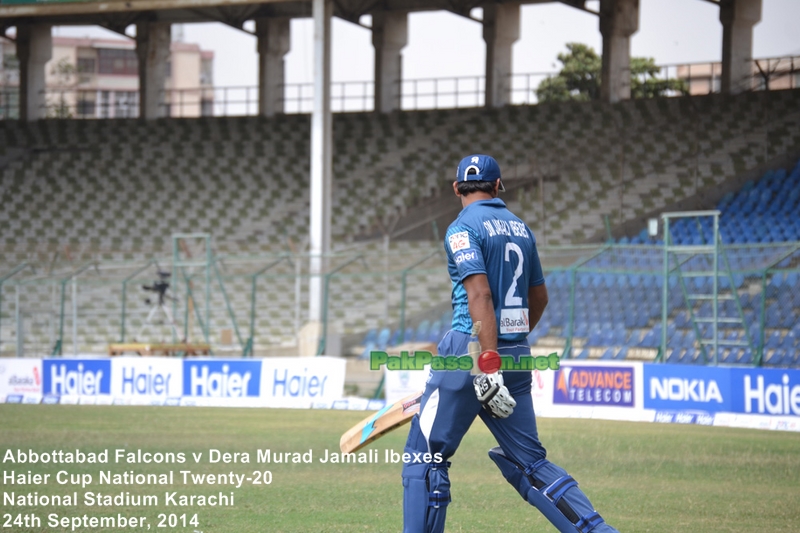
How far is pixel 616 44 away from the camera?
115ft

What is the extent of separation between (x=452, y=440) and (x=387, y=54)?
33.3 meters

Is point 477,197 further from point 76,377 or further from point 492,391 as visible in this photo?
point 76,377

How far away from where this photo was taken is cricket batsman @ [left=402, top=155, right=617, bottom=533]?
5.47m

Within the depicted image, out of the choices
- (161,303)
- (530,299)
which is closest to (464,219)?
(530,299)

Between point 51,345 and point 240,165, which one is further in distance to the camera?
point 240,165

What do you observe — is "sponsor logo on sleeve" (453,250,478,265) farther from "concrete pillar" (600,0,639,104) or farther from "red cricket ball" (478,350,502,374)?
"concrete pillar" (600,0,639,104)

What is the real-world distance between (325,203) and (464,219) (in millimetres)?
20708

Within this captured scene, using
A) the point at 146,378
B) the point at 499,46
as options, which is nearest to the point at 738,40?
the point at 499,46

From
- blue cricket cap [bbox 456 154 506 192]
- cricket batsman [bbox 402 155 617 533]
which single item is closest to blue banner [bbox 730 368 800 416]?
cricket batsman [bbox 402 155 617 533]

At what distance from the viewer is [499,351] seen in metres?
5.65

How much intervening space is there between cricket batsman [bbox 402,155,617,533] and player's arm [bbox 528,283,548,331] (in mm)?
219

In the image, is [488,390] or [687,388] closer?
[488,390]

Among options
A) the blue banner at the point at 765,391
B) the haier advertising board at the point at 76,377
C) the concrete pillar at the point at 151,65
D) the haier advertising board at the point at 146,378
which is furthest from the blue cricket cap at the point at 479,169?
the concrete pillar at the point at 151,65

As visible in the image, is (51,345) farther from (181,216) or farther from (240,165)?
(240,165)
